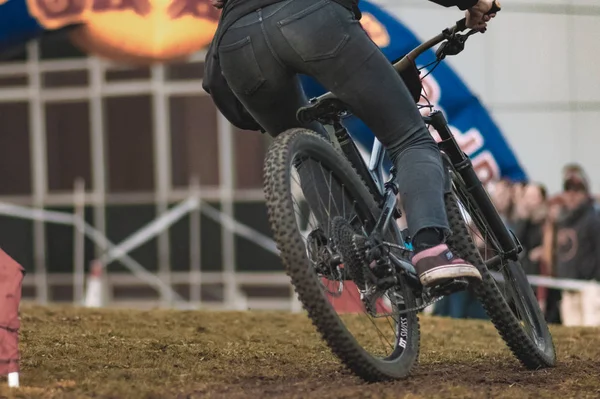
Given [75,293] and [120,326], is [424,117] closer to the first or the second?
[120,326]

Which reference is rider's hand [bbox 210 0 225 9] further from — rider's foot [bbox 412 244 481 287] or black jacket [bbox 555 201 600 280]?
black jacket [bbox 555 201 600 280]

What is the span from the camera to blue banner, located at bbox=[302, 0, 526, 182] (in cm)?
1331

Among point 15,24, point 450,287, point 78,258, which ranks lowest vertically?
point 450,287

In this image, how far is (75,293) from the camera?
1906 centimetres

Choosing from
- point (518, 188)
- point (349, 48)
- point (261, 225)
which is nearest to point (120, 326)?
point (349, 48)

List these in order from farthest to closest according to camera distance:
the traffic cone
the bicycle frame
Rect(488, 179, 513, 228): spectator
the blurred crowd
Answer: the traffic cone, Rect(488, 179, 513, 228): spectator, the blurred crowd, the bicycle frame

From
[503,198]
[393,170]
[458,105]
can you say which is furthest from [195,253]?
[393,170]

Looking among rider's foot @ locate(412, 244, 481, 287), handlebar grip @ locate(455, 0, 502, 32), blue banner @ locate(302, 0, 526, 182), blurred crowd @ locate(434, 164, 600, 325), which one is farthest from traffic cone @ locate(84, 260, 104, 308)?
rider's foot @ locate(412, 244, 481, 287)

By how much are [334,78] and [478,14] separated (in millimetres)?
758

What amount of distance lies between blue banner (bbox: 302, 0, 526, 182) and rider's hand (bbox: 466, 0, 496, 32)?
782 centimetres

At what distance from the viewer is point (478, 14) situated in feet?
17.0

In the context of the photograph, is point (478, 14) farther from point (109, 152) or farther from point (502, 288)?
point (109, 152)

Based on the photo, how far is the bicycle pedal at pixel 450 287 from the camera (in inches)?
190

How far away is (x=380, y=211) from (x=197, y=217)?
13884 mm
